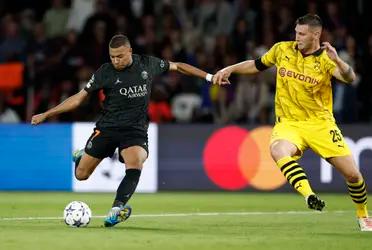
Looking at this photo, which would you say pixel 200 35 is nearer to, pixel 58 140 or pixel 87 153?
pixel 58 140

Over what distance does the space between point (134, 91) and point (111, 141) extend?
625 mm

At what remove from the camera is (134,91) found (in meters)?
12.0

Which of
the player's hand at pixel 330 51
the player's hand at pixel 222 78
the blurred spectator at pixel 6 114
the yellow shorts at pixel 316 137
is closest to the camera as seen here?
the player's hand at pixel 330 51

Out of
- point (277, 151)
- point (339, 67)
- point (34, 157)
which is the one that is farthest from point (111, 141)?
point (34, 157)

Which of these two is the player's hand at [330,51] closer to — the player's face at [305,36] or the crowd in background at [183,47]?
the player's face at [305,36]

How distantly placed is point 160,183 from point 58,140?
1952 mm

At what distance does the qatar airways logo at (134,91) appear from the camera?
12016mm

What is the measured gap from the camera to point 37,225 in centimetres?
1175

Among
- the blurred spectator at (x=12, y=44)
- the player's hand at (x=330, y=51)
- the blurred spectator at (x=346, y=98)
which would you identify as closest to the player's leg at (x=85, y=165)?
the player's hand at (x=330, y=51)

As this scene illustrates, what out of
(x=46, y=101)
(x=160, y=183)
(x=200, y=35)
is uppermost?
(x=200, y=35)

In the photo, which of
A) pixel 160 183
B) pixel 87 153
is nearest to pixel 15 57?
pixel 160 183

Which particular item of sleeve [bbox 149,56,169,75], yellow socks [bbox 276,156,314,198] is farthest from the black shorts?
yellow socks [bbox 276,156,314,198]

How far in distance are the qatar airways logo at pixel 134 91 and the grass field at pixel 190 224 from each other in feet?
4.75

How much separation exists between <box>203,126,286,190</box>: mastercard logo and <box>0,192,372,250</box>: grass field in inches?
32.1
